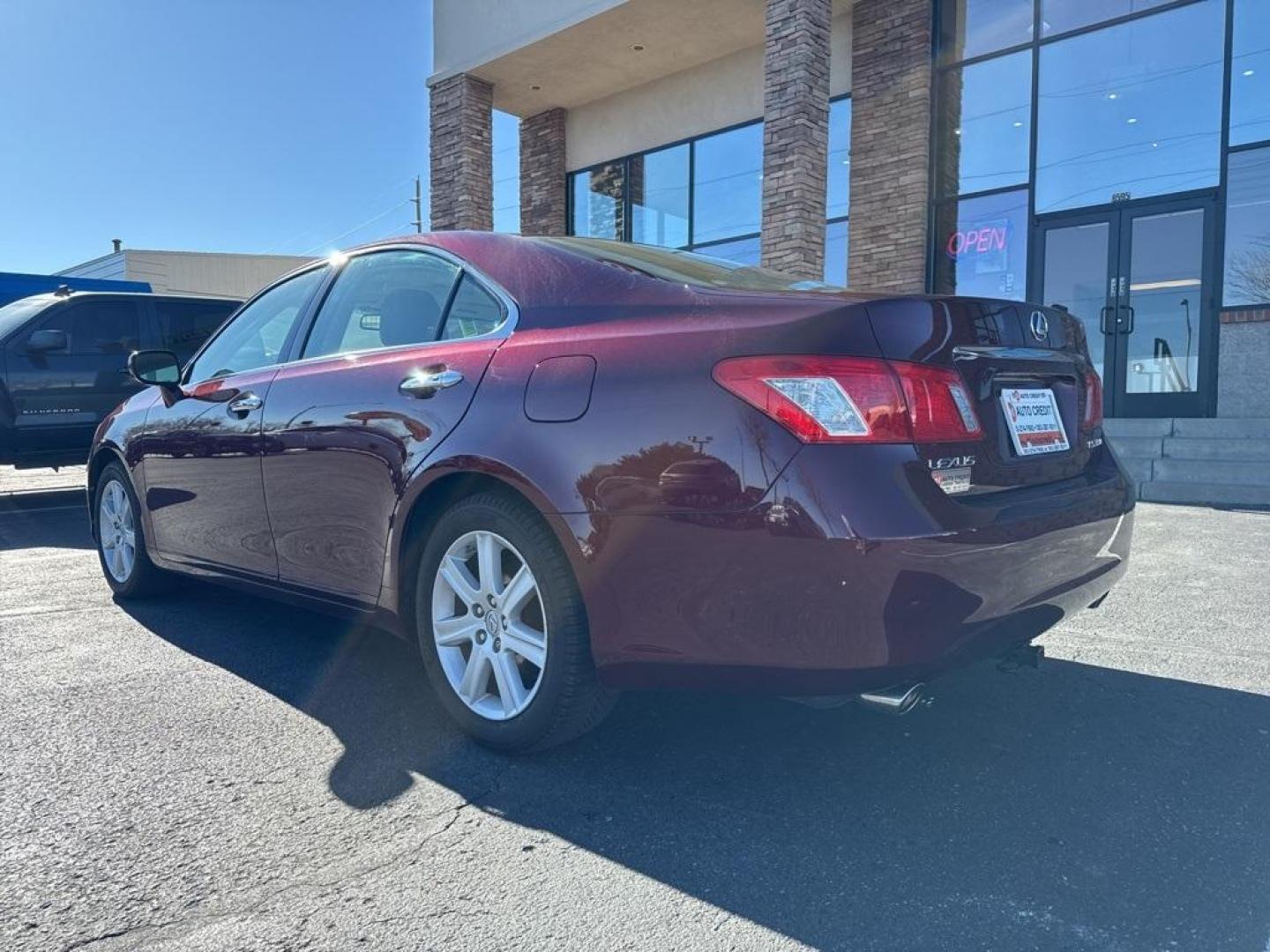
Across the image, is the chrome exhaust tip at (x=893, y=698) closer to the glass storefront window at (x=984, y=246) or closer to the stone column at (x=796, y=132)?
the stone column at (x=796, y=132)

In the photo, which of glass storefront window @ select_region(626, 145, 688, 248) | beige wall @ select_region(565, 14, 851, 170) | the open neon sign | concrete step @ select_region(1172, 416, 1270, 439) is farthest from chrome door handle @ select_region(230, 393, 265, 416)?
glass storefront window @ select_region(626, 145, 688, 248)

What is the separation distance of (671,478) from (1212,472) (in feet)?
25.4

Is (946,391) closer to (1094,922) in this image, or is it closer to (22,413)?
Answer: (1094,922)

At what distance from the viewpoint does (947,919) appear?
1.85m

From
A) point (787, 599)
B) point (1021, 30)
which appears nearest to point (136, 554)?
point (787, 599)

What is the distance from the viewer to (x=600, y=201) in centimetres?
1485

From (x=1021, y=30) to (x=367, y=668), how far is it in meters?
10.8

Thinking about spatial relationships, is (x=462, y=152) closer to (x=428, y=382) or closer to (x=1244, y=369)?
(x=1244, y=369)

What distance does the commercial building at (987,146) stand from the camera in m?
9.44

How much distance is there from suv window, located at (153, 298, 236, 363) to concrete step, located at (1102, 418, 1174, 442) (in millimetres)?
8980

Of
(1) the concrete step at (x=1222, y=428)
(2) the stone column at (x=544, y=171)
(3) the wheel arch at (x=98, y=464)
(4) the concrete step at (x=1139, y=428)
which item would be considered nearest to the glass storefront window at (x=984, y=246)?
(4) the concrete step at (x=1139, y=428)

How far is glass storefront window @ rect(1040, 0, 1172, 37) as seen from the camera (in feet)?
32.7

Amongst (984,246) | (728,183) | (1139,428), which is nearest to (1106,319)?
(984,246)

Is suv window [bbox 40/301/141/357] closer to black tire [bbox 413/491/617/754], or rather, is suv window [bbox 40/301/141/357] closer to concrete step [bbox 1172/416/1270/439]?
black tire [bbox 413/491/617/754]
